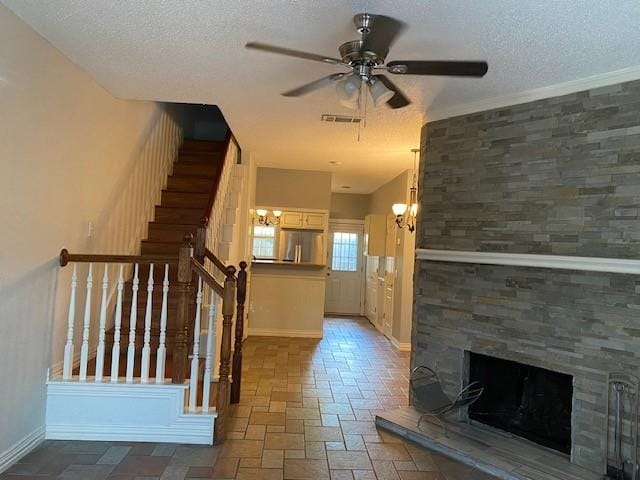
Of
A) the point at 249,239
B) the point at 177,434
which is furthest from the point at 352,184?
the point at 177,434

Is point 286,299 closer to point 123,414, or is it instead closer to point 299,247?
point 299,247

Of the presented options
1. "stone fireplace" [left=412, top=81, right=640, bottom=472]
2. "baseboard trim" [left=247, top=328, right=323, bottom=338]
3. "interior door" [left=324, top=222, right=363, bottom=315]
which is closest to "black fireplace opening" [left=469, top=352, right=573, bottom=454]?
"stone fireplace" [left=412, top=81, right=640, bottom=472]

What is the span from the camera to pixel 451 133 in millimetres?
3824

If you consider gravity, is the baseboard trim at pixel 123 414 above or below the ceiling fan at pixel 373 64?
below

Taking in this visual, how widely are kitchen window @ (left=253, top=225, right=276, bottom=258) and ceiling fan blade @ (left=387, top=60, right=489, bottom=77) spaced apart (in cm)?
578

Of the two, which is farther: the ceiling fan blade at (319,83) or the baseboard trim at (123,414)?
the baseboard trim at (123,414)

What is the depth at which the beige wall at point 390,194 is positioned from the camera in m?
6.74

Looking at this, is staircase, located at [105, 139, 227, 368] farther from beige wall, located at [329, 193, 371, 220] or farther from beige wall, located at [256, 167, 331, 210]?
beige wall, located at [329, 193, 371, 220]

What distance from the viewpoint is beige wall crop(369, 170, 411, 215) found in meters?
6.74

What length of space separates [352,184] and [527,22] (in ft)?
20.3

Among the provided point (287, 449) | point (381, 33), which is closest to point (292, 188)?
point (287, 449)

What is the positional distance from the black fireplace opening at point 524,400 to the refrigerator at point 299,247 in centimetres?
441

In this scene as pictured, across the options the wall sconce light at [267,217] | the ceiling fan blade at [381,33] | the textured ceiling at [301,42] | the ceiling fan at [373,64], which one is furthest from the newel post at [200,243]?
the wall sconce light at [267,217]

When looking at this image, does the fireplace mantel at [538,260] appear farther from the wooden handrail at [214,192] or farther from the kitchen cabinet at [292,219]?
the kitchen cabinet at [292,219]
